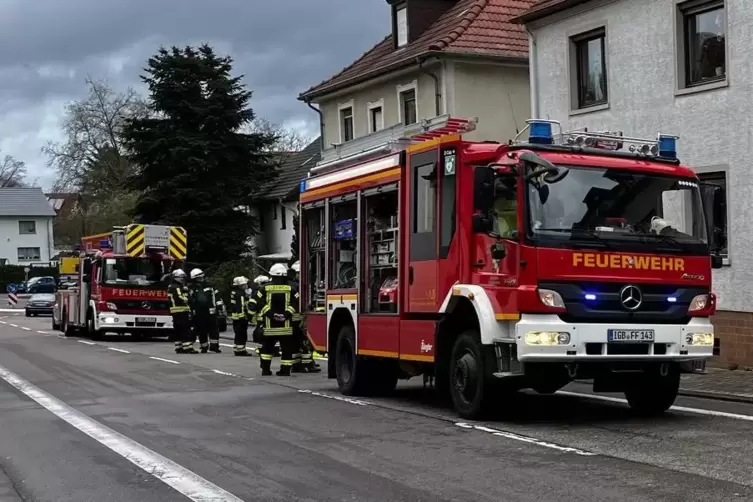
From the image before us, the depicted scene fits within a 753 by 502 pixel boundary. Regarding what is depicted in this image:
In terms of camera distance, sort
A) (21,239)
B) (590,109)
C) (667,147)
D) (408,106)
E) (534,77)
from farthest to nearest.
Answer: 1. (21,239)
2. (408,106)
3. (534,77)
4. (590,109)
5. (667,147)

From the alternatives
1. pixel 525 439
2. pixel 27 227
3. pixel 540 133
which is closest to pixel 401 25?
pixel 540 133

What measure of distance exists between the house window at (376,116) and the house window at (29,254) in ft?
260

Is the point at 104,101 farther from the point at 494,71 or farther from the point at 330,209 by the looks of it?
the point at 330,209

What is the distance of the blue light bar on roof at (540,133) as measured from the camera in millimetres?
10516

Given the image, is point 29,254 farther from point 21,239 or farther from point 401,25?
point 401,25

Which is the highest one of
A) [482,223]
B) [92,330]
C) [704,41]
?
[704,41]

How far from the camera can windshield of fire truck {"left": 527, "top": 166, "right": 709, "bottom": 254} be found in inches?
397

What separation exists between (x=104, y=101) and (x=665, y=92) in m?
59.2

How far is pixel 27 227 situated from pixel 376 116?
260ft

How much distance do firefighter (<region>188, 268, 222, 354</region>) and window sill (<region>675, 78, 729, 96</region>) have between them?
36.9ft

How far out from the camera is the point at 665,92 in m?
18.8

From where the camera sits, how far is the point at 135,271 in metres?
30.0

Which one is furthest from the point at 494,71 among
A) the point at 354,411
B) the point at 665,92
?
the point at 354,411

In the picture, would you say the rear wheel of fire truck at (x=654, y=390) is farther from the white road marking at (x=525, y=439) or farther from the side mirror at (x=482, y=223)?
the side mirror at (x=482, y=223)
